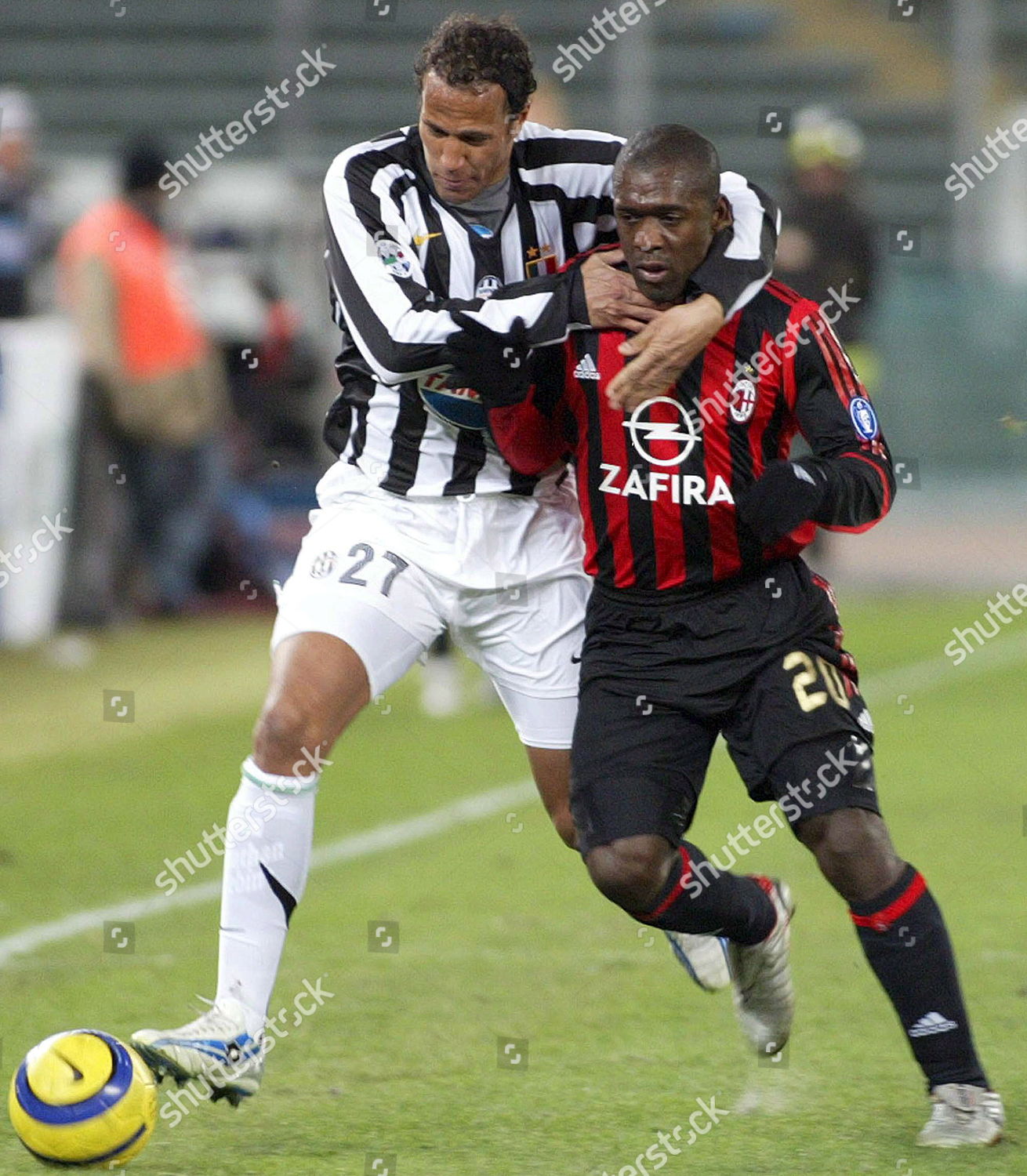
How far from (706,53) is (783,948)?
19289 mm

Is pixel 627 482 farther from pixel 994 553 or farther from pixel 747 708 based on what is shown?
pixel 994 553

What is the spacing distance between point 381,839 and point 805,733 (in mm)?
3363

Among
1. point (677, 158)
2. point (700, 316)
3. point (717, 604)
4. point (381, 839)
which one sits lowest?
point (381, 839)

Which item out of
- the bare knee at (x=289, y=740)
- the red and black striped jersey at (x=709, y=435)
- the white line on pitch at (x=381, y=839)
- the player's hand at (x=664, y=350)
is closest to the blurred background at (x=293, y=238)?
the white line on pitch at (x=381, y=839)

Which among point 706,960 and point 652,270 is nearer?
point 652,270

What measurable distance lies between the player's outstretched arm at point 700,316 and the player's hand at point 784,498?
Answer: 0.91 feet

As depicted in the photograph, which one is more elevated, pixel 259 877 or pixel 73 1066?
pixel 259 877

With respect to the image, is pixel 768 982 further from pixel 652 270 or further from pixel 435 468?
pixel 652 270

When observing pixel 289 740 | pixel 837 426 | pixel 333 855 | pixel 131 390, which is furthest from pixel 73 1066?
pixel 131 390

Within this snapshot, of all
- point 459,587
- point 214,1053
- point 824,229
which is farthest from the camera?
point 824,229

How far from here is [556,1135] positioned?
167 inches

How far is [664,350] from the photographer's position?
403 cm

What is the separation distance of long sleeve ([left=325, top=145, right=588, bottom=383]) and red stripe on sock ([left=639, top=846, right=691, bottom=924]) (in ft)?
3.58

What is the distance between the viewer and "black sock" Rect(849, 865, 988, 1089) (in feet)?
13.3
